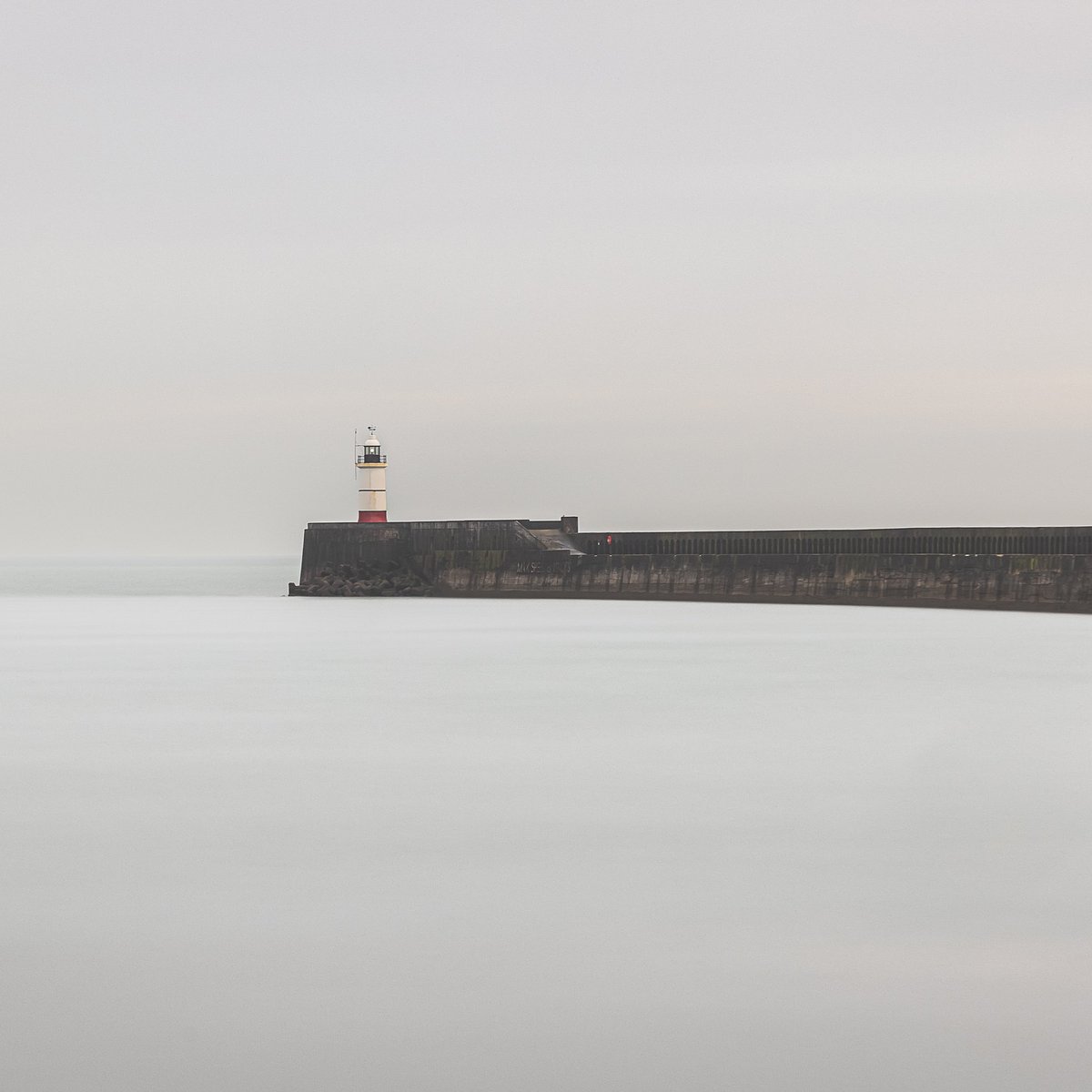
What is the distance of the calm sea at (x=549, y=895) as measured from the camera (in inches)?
91.7

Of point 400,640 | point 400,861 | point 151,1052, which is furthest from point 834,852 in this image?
point 400,640

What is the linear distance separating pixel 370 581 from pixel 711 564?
6.72m

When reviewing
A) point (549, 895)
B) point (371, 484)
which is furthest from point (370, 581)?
point (549, 895)

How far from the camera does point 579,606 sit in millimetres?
21219

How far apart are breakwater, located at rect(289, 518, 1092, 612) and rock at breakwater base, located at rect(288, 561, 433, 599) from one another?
0.9 inches

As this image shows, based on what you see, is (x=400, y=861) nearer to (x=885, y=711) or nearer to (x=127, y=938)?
(x=127, y=938)

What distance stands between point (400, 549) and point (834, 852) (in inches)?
864

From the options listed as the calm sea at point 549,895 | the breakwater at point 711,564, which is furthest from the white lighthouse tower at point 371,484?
the calm sea at point 549,895

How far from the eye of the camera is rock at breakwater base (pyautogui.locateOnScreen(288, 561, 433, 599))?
25.4m

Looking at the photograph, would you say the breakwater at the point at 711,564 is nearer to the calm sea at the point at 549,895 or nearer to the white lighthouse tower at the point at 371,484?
the white lighthouse tower at the point at 371,484

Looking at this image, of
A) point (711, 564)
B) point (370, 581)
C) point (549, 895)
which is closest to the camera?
point (549, 895)

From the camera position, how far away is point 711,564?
22.0m

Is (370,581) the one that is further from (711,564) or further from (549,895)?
(549,895)

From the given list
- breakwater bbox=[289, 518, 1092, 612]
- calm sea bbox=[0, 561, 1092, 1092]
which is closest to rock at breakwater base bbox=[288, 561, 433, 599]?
breakwater bbox=[289, 518, 1092, 612]
